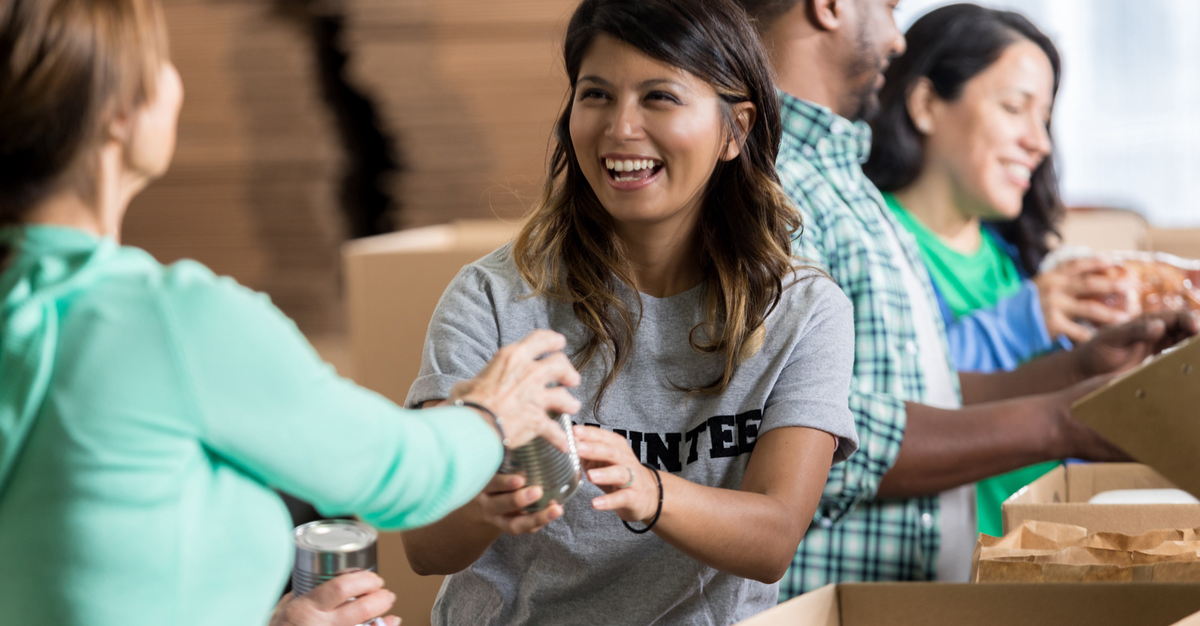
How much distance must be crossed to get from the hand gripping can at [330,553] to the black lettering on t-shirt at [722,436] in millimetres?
386

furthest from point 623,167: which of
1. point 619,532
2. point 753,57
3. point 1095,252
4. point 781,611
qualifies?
point 1095,252

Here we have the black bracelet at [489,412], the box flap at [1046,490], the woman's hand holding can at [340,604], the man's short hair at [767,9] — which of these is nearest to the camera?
the black bracelet at [489,412]

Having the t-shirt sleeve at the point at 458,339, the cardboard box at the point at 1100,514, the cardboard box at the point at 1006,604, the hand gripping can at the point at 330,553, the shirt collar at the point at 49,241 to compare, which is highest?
the shirt collar at the point at 49,241

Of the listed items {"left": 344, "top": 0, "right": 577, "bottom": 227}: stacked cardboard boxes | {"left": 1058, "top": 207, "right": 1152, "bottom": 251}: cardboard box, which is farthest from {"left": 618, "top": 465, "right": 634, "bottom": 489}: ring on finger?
{"left": 1058, "top": 207, "right": 1152, "bottom": 251}: cardboard box

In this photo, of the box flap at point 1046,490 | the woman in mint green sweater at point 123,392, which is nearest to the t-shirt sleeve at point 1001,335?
the box flap at point 1046,490

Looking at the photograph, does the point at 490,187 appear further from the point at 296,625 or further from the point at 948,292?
the point at 296,625

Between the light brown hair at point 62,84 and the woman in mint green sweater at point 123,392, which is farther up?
the light brown hair at point 62,84

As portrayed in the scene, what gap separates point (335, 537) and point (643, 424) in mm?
371

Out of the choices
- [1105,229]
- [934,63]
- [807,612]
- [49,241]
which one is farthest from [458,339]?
[1105,229]

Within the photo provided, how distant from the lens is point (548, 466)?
0.82 meters

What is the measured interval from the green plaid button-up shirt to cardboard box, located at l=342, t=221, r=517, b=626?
0.47 m

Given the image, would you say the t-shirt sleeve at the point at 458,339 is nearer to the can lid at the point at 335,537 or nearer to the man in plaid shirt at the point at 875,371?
the can lid at the point at 335,537

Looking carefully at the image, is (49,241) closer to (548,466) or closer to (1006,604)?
(548,466)

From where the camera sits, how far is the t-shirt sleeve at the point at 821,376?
3.71 ft
